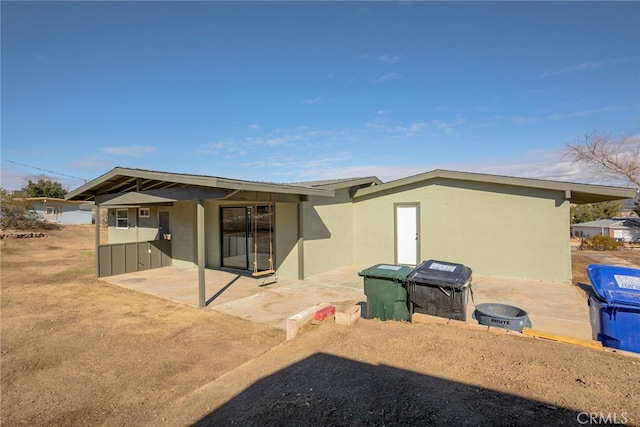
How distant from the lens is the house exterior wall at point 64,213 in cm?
2915

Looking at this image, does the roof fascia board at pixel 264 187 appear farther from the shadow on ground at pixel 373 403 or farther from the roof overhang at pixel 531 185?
the shadow on ground at pixel 373 403

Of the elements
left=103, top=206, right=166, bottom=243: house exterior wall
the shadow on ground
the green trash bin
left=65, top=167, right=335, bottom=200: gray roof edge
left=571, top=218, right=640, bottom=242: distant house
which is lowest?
left=571, top=218, right=640, bottom=242: distant house

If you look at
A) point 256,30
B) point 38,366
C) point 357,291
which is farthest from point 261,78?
point 38,366

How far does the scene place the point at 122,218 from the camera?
13.3 metres

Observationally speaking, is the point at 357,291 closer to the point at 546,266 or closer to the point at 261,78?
the point at 546,266

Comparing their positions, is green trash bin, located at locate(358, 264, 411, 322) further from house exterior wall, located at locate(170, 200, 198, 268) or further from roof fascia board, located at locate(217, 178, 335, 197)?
house exterior wall, located at locate(170, 200, 198, 268)

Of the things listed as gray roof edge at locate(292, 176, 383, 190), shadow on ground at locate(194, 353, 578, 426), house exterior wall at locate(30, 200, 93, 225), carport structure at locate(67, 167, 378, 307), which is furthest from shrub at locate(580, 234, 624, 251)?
house exterior wall at locate(30, 200, 93, 225)

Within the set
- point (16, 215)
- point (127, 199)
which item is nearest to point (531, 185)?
point (127, 199)

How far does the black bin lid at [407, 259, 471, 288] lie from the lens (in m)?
4.25

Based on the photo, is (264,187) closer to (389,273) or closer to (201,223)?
(201,223)

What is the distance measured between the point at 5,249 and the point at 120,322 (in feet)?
54.7

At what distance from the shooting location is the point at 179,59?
11.4 m

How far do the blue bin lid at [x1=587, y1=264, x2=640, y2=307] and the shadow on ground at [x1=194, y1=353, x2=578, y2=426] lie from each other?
2115mm

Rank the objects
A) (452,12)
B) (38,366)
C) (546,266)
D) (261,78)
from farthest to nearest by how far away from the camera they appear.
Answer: (261,78), (452,12), (546,266), (38,366)
